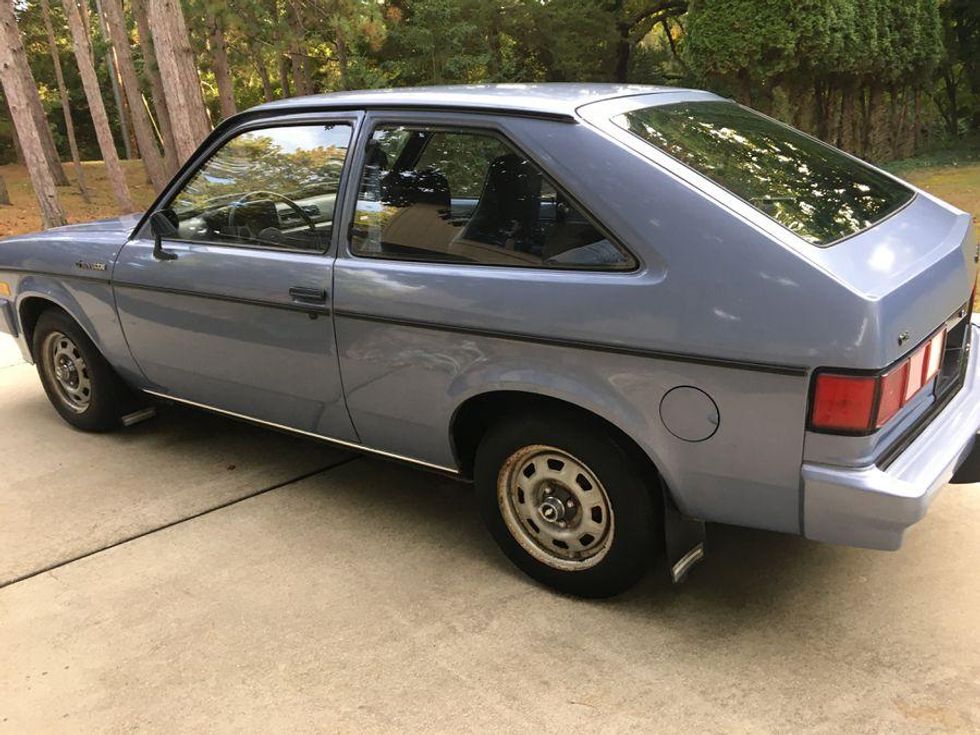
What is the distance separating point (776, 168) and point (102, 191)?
2617 cm

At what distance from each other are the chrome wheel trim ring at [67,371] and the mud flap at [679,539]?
11.0 feet

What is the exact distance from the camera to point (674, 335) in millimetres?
2359

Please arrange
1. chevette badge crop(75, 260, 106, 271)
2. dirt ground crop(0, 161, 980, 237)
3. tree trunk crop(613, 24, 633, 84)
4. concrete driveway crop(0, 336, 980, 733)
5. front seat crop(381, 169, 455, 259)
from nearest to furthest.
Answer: concrete driveway crop(0, 336, 980, 733) < front seat crop(381, 169, 455, 259) < chevette badge crop(75, 260, 106, 271) < dirt ground crop(0, 161, 980, 237) < tree trunk crop(613, 24, 633, 84)

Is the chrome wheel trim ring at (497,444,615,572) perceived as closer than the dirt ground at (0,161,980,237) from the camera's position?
Yes

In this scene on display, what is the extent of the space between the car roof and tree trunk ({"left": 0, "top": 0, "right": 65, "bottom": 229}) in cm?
1103

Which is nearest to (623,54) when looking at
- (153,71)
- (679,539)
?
(153,71)

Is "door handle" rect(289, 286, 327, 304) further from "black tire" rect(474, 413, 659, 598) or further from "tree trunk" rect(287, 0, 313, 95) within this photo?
"tree trunk" rect(287, 0, 313, 95)

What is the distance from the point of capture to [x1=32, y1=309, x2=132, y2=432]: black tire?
4426mm

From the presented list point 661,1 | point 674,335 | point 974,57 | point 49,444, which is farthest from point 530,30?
point 674,335

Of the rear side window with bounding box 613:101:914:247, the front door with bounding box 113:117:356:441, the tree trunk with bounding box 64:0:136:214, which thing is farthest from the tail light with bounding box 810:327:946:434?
the tree trunk with bounding box 64:0:136:214

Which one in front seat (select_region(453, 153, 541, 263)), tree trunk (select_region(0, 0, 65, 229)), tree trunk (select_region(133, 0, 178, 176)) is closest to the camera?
front seat (select_region(453, 153, 541, 263))

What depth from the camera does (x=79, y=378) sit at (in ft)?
15.1

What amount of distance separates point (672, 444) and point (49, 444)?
12.3ft

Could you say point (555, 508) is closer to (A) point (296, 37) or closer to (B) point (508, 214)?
(B) point (508, 214)
